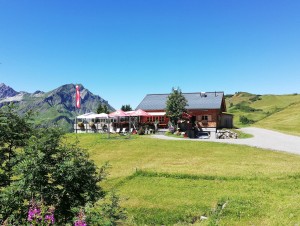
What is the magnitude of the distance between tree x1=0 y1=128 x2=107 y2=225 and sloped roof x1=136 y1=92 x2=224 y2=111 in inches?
1924

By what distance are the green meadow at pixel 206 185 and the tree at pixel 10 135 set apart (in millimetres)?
1677

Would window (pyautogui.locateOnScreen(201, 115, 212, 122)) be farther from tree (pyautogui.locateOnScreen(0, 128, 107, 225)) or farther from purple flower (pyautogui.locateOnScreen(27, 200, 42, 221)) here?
purple flower (pyautogui.locateOnScreen(27, 200, 42, 221))

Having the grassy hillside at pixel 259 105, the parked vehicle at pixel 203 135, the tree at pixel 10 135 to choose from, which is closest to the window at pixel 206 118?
the parked vehicle at pixel 203 135

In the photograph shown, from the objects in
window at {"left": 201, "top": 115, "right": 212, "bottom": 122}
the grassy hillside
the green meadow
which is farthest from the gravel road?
the grassy hillside

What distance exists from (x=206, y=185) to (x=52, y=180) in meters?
11.9

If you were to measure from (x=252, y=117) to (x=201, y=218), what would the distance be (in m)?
96.5

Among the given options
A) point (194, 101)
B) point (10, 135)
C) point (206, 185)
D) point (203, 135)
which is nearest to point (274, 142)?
point (203, 135)

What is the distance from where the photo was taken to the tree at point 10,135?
9852mm

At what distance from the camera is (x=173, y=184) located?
1944 centimetres

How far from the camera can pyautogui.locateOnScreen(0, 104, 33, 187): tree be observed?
388 inches

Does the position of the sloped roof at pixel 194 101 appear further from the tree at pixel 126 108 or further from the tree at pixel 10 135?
the tree at pixel 10 135

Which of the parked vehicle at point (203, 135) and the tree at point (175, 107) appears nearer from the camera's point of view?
the parked vehicle at point (203, 135)

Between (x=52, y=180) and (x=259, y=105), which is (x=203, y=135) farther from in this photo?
(x=259, y=105)

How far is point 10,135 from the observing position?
10.3 meters
